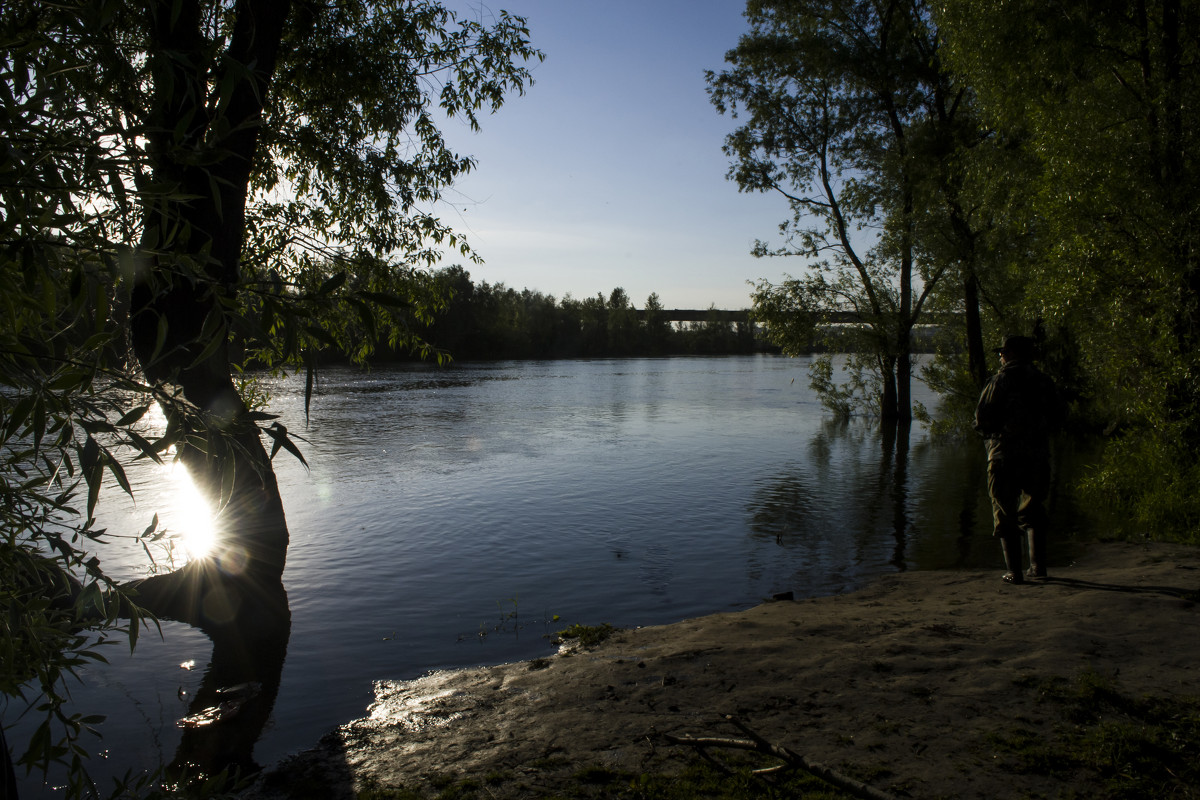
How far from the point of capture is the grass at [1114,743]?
11.5 feet

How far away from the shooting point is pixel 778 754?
4.01 meters

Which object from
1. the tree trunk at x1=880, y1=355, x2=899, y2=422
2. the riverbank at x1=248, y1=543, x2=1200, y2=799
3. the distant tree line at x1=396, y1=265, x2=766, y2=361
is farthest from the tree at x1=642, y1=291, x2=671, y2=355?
the riverbank at x1=248, y1=543, x2=1200, y2=799

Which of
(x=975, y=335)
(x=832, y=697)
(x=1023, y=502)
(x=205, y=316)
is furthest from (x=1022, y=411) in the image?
(x=975, y=335)

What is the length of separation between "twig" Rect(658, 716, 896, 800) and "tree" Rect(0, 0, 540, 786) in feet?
9.59

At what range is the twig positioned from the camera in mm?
3579

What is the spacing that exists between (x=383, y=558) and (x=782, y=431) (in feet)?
64.1

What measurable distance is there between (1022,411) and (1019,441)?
1.04 feet

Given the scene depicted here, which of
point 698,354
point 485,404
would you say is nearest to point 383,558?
point 485,404

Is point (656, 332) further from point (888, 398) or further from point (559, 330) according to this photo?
point (888, 398)

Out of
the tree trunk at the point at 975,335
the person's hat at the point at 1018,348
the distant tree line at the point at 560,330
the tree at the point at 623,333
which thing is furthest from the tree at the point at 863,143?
the tree at the point at 623,333

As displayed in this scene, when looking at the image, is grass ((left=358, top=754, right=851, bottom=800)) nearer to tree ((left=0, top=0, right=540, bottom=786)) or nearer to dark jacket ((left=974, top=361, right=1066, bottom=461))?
tree ((left=0, top=0, right=540, bottom=786))

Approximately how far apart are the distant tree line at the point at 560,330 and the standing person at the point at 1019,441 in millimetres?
83475

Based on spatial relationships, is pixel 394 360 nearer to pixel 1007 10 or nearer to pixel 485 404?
pixel 485 404

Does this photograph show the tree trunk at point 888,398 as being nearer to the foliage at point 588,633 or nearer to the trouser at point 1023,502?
the trouser at point 1023,502
